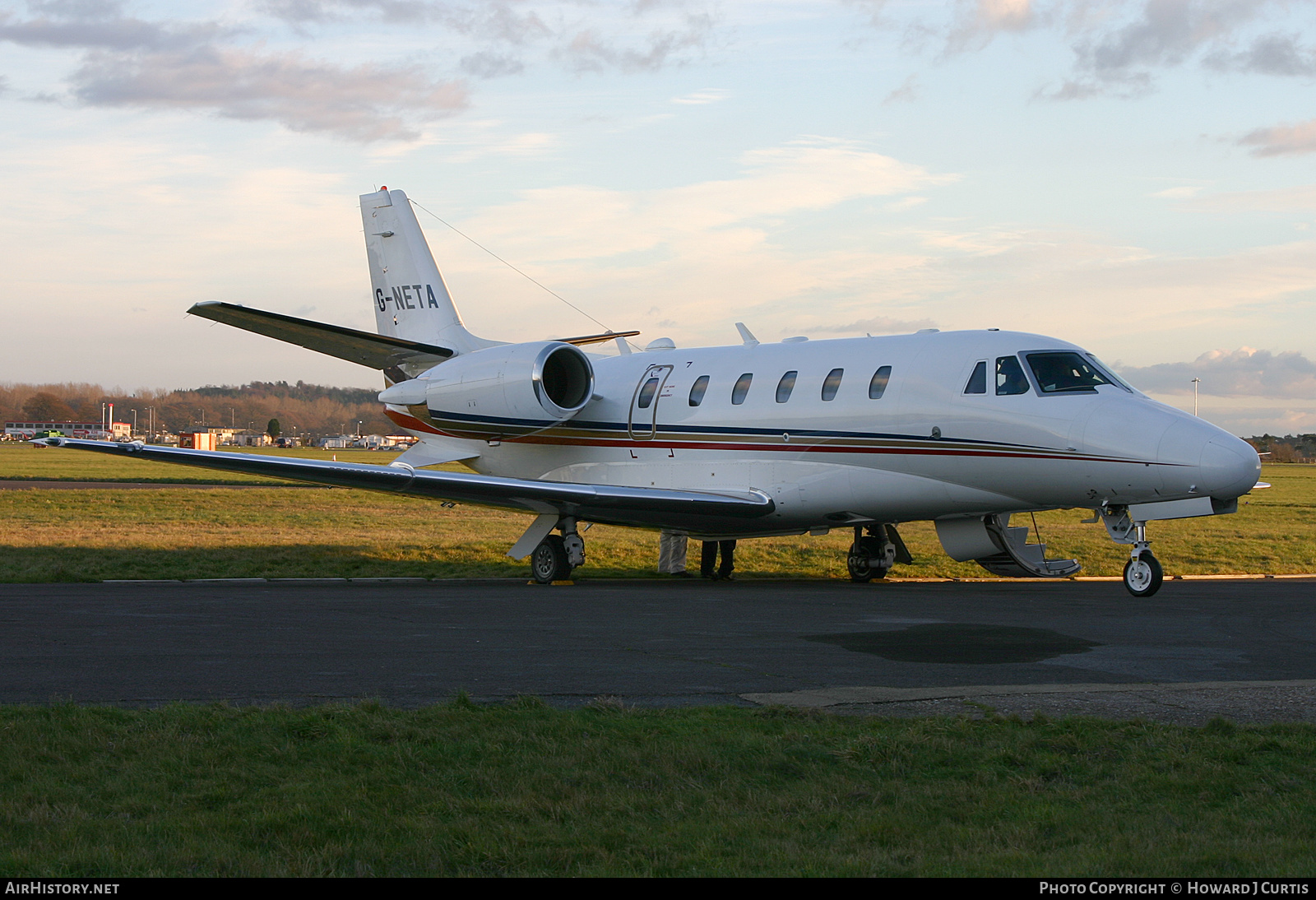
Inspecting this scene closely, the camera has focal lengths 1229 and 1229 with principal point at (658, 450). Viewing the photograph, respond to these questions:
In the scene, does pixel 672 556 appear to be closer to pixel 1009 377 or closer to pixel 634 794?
pixel 1009 377

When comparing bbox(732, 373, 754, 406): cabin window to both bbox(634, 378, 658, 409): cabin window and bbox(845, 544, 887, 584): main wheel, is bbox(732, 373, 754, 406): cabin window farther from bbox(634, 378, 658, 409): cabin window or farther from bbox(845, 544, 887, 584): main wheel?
bbox(845, 544, 887, 584): main wheel

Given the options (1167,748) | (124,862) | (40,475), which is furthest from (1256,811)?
(40,475)

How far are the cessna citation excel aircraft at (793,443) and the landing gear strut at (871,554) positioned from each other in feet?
0.13

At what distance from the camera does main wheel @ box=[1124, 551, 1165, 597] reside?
1502 cm

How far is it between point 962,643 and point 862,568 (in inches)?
328

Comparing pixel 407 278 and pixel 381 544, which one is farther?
pixel 381 544

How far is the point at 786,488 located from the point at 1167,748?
11.4 metres

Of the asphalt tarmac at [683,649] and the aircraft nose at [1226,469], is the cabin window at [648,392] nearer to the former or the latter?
the asphalt tarmac at [683,649]

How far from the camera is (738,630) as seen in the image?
39.1 feet

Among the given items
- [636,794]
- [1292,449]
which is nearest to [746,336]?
[636,794]

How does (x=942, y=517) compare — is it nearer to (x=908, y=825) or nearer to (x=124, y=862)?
(x=908, y=825)

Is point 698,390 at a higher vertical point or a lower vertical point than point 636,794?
higher

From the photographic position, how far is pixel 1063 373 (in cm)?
1584

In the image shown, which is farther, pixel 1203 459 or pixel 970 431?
pixel 970 431
